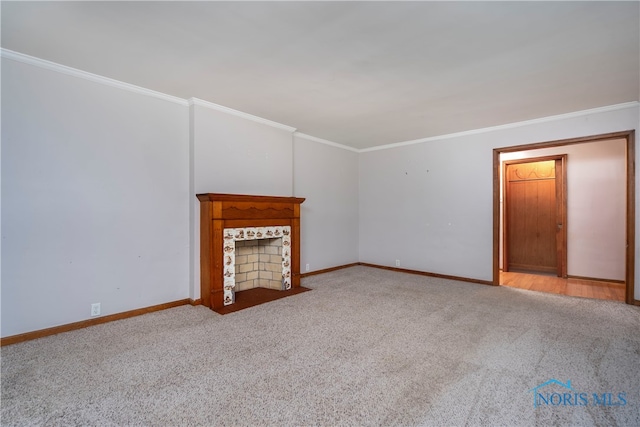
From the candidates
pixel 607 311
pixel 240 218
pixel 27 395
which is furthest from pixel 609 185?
pixel 27 395

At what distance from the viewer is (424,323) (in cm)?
310

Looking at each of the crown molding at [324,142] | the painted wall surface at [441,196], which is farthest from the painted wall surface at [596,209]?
the crown molding at [324,142]

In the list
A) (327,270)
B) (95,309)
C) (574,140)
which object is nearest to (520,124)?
(574,140)

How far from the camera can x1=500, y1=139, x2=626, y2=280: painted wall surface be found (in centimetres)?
479

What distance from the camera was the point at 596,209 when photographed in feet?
16.3

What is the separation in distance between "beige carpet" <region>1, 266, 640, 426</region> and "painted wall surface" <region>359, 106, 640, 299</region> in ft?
5.18

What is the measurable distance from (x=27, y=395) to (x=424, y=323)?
3133 millimetres

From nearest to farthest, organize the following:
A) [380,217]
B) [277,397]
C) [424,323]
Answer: [277,397] → [424,323] → [380,217]

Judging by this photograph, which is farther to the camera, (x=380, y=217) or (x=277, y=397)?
(x=380, y=217)

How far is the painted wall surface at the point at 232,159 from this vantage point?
3703 mm

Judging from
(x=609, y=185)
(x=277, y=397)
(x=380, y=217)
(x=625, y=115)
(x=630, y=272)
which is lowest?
(x=277, y=397)

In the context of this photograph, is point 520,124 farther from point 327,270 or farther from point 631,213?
point 327,270

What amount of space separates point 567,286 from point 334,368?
4.48m

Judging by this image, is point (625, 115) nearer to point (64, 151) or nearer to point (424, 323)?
point (424, 323)
